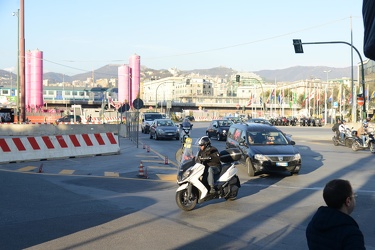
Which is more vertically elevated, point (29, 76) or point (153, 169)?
point (29, 76)

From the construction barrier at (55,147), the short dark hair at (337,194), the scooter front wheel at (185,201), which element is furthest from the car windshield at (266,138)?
the short dark hair at (337,194)

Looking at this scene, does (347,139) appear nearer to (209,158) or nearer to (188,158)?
(209,158)

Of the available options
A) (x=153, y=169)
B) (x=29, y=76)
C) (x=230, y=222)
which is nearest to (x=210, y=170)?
(x=230, y=222)

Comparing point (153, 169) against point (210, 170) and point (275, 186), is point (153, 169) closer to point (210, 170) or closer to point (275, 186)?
point (275, 186)

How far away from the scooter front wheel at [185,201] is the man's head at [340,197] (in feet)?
23.7

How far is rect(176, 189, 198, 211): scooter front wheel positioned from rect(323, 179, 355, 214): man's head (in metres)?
7.22

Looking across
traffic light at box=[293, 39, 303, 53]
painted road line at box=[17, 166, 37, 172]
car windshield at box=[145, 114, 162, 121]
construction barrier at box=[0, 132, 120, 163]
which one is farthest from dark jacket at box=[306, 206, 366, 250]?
car windshield at box=[145, 114, 162, 121]

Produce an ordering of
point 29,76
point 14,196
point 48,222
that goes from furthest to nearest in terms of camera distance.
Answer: point 29,76, point 14,196, point 48,222

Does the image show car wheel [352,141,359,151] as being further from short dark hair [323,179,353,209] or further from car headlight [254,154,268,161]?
short dark hair [323,179,353,209]

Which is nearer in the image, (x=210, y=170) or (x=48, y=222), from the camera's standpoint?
(x=48, y=222)

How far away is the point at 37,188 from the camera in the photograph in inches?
538

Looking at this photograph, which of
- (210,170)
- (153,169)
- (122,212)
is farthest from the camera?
(153,169)

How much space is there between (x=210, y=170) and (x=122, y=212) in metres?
2.08

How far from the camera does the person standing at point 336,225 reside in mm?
3135
